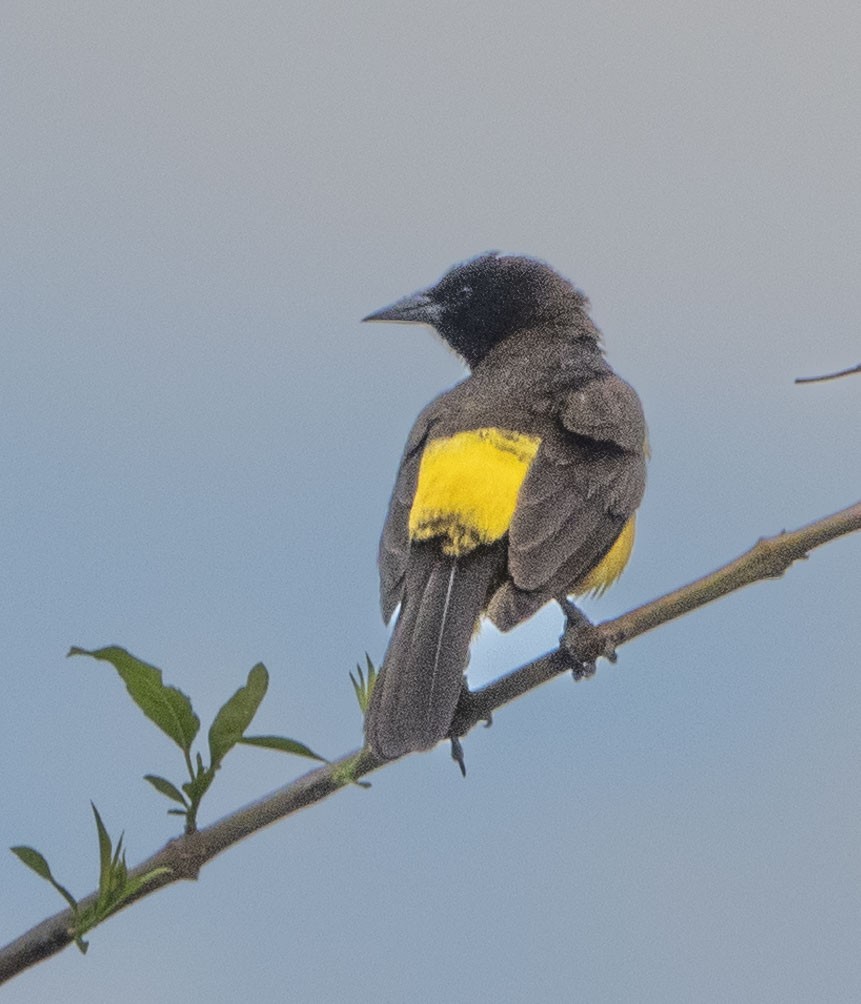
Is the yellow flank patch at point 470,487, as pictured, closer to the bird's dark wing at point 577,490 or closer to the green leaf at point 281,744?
the bird's dark wing at point 577,490

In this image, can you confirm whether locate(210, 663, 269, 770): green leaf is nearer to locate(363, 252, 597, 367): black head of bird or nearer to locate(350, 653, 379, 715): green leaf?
locate(350, 653, 379, 715): green leaf

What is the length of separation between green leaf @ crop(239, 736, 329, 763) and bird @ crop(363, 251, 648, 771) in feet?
1.79

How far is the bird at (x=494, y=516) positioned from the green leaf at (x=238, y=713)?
1.86 feet

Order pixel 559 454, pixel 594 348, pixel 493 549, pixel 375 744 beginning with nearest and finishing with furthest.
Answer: pixel 375 744 → pixel 493 549 → pixel 559 454 → pixel 594 348

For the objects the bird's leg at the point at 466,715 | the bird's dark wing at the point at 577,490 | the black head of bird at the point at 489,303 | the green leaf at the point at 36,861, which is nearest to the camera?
the green leaf at the point at 36,861

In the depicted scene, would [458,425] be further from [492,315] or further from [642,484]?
[492,315]

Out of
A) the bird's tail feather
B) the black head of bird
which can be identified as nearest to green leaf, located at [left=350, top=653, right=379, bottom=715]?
the bird's tail feather

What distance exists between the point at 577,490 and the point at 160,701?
2179 mm

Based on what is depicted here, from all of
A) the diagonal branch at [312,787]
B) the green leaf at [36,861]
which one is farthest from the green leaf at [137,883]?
the green leaf at [36,861]

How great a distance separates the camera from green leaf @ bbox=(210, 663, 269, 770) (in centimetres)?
253

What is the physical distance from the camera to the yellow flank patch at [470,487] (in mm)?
4156

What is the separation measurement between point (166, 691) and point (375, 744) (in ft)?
2.12

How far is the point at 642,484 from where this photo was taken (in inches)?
189

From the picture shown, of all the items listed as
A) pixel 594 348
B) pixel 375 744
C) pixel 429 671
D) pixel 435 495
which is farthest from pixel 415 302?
pixel 375 744
